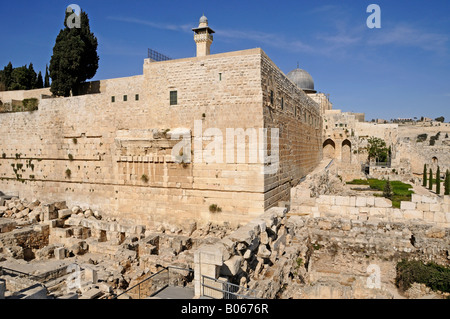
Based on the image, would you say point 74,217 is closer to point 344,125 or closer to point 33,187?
point 33,187

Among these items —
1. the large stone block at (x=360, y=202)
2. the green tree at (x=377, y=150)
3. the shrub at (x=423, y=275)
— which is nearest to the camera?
the shrub at (x=423, y=275)

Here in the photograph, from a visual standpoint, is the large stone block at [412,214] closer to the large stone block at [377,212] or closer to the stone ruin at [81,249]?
the large stone block at [377,212]

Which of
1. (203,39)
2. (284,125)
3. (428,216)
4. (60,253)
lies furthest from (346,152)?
(60,253)

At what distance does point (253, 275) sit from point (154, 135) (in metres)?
6.01

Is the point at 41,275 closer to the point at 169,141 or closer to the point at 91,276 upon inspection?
the point at 91,276

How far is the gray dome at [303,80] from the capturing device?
3064 cm

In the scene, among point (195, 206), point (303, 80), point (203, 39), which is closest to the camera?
point (195, 206)

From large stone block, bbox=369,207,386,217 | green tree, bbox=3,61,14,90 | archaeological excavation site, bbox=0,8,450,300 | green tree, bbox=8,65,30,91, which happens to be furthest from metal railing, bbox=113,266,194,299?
green tree, bbox=3,61,14,90

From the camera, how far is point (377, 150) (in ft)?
104

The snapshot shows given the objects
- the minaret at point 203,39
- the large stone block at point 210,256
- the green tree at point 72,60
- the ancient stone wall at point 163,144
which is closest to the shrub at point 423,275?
the ancient stone wall at point 163,144

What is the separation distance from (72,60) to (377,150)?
90.3 ft

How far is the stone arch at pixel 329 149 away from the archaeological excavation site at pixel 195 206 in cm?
1498

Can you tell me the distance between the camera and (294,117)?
42.7 ft
